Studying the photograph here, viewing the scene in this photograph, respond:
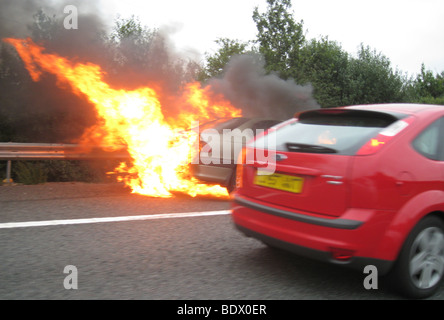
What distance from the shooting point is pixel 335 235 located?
2.94 metres

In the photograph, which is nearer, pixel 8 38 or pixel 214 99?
pixel 8 38

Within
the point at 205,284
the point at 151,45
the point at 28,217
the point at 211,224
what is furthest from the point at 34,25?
the point at 205,284

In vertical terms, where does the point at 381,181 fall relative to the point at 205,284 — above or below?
above

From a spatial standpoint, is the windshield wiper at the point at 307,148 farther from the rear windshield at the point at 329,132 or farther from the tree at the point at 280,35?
the tree at the point at 280,35

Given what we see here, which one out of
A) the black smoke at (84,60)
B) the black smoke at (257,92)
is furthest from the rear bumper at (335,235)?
the black smoke at (257,92)

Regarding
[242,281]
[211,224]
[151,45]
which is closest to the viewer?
[242,281]

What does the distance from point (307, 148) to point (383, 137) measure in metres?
0.58

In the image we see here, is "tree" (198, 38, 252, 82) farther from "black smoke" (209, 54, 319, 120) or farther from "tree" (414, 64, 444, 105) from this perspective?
"tree" (414, 64, 444, 105)

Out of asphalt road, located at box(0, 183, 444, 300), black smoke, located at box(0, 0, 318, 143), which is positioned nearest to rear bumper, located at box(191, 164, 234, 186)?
asphalt road, located at box(0, 183, 444, 300)

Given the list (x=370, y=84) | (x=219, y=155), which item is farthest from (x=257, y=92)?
(x=370, y=84)

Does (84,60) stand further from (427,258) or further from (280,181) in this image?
(427,258)
